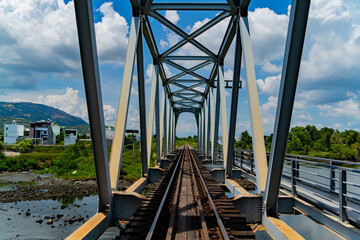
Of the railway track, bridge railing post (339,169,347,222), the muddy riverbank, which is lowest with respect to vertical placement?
the muddy riverbank

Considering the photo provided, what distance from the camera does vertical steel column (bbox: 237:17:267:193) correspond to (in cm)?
544

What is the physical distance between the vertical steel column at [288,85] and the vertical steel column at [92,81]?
3042 mm

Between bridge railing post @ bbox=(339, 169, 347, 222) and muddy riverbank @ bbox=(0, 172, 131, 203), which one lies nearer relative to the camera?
bridge railing post @ bbox=(339, 169, 347, 222)

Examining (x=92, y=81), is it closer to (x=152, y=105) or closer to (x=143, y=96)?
(x=143, y=96)


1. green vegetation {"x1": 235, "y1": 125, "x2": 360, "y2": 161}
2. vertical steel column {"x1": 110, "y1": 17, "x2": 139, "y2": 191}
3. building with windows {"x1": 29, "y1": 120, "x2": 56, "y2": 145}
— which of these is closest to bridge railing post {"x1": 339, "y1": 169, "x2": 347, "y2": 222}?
vertical steel column {"x1": 110, "y1": 17, "x2": 139, "y2": 191}

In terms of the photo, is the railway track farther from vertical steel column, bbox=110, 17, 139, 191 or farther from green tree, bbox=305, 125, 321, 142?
green tree, bbox=305, 125, 321, 142

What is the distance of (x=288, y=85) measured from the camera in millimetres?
3973

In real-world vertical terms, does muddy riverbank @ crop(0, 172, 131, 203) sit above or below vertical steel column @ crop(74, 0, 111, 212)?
below

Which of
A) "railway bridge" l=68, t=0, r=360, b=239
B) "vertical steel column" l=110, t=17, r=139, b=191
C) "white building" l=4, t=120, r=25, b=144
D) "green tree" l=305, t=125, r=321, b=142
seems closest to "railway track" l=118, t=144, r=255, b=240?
"railway bridge" l=68, t=0, r=360, b=239

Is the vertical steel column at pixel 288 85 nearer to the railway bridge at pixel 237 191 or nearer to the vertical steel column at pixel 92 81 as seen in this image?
the railway bridge at pixel 237 191

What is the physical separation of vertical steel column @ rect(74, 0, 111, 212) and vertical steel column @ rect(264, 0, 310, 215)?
304 cm

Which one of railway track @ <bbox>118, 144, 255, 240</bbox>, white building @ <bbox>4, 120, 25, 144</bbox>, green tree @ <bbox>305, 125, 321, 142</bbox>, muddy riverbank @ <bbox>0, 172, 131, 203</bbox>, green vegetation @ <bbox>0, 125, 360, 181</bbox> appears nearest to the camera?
railway track @ <bbox>118, 144, 255, 240</bbox>

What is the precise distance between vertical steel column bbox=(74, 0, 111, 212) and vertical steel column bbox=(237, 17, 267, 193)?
10.8ft

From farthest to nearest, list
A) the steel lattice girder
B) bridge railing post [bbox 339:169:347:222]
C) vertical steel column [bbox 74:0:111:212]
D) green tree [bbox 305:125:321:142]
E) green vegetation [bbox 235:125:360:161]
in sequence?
green tree [bbox 305:125:321:142], green vegetation [bbox 235:125:360:161], the steel lattice girder, bridge railing post [bbox 339:169:347:222], vertical steel column [bbox 74:0:111:212]
